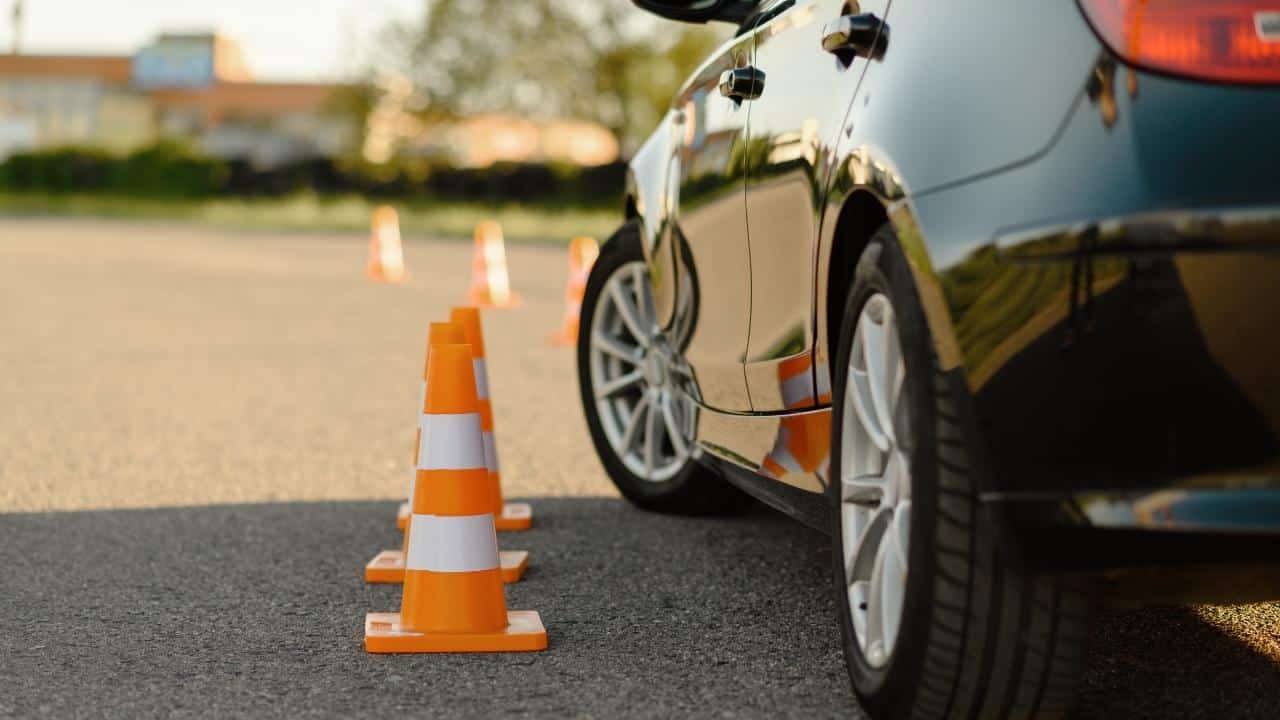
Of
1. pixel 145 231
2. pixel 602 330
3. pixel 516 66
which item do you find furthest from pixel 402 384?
pixel 516 66

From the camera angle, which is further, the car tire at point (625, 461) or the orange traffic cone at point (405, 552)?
the car tire at point (625, 461)

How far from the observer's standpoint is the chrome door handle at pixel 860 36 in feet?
10.9

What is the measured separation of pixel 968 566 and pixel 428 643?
1.53m

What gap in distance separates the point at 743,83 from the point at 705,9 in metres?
0.67

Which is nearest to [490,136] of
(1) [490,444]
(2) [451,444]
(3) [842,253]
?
(1) [490,444]

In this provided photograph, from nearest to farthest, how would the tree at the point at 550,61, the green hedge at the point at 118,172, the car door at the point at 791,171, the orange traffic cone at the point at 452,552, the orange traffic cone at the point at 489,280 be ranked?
the car door at the point at 791,171 → the orange traffic cone at the point at 452,552 → the orange traffic cone at the point at 489,280 → the green hedge at the point at 118,172 → the tree at the point at 550,61

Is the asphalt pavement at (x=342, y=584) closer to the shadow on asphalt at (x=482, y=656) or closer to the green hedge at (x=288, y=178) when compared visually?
the shadow on asphalt at (x=482, y=656)

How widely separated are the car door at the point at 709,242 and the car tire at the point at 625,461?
1.84ft

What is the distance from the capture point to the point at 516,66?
54062 millimetres

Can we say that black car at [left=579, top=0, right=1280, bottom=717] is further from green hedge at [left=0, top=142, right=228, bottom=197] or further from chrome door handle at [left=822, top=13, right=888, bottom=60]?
green hedge at [left=0, top=142, right=228, bottom=197]

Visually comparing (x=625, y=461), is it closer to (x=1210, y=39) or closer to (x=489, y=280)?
(x=1210, y=39)

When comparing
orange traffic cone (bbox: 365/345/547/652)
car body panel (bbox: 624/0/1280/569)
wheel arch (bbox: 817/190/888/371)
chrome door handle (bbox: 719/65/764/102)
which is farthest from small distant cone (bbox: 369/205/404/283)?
car body panel (bbox: 624/0/1280/569)

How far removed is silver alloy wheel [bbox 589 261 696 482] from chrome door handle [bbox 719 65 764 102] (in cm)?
113

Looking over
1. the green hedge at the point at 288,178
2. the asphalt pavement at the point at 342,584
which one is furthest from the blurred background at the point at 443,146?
the asphalt pavement at the point at 342,584
